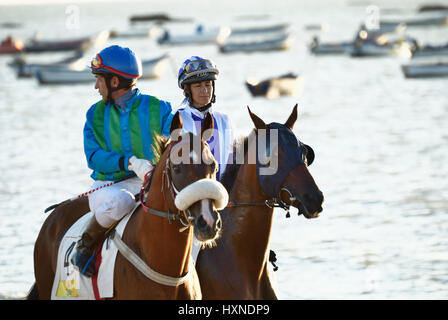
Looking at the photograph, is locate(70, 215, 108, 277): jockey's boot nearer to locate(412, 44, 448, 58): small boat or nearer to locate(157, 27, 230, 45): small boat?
locate(412, 44, 448, 58): small boat

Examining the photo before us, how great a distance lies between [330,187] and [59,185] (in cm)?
767

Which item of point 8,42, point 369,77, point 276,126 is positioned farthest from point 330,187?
point 8,42

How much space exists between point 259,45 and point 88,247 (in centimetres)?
8463

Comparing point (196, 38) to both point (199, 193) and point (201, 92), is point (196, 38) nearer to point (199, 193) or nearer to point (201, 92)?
point (201, 92)

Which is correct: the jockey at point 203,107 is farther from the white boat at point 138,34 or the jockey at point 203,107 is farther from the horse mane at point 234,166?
the white boat at point 138,34

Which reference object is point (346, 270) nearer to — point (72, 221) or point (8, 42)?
point (72, 221)

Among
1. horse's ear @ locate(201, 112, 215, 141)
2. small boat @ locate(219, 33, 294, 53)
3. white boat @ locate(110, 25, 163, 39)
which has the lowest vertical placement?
horse's ear @ locate(201, 112, 215, 141)

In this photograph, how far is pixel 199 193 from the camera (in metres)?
6.59

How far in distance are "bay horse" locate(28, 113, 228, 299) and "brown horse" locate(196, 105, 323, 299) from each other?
3.60 feet

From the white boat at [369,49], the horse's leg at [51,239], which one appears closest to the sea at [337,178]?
the horse's leg at [51,239]

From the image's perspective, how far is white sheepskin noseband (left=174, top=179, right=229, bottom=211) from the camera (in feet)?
21.6

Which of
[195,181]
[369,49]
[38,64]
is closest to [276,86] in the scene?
[38,64]

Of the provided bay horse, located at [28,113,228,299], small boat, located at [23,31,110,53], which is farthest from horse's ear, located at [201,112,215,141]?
small boat, located at [23,31,110,53]

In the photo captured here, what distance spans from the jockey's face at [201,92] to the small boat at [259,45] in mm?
79888
